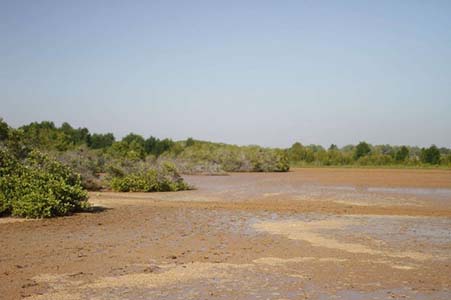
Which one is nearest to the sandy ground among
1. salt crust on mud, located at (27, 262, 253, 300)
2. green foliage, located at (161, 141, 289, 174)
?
salt crust on mud, located at (27, 262, 253, 300)

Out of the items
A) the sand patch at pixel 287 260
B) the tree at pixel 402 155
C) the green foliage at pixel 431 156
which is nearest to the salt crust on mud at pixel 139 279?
the sand patch at pixel 287 260

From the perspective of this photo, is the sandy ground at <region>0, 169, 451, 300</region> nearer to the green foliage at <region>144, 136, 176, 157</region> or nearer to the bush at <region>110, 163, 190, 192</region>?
the bush at <region>110, 163, 190, 192</region>

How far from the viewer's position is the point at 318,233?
14758 millimetres

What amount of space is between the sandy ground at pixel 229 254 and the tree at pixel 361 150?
2562 inches

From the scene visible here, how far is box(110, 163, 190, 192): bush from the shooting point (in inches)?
1171

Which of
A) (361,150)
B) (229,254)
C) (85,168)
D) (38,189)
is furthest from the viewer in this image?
(361,150)

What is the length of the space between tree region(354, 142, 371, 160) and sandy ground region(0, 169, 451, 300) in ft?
213

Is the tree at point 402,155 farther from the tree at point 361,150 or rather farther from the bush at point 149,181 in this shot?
the bush at point 149,181

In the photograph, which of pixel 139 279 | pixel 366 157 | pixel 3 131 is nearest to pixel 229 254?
pixel 139 279

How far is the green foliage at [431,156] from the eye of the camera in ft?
240

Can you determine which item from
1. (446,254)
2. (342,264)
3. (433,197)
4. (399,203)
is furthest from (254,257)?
(433,197)

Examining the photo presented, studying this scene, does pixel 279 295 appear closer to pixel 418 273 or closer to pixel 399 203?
pixel 418 273

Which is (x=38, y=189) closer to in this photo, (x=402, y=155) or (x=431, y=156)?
(x=431, y=156)

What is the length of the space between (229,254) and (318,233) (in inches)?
161
